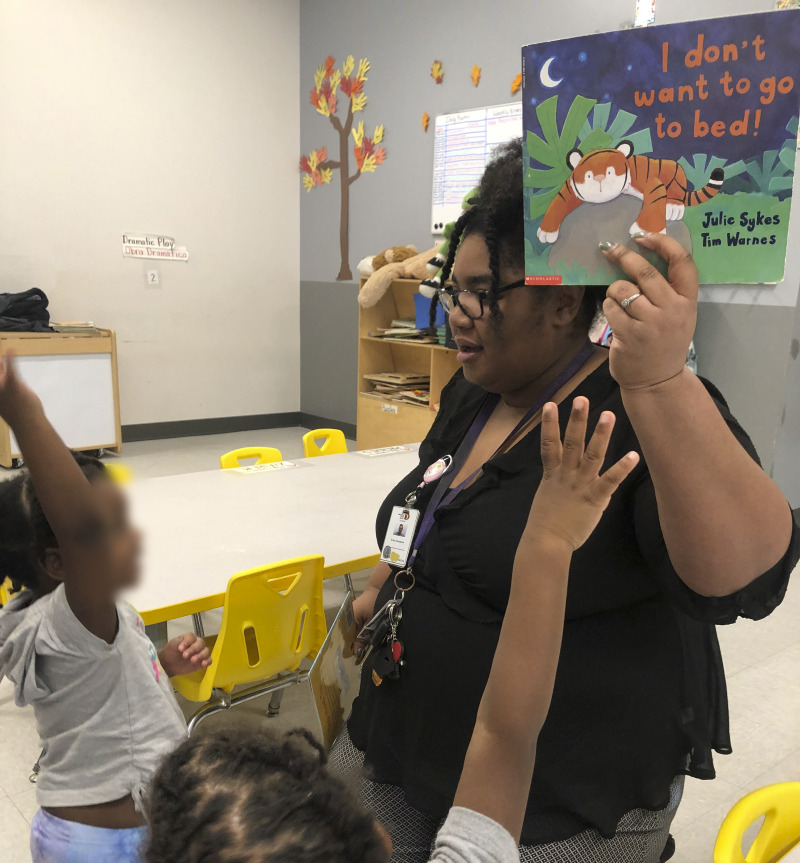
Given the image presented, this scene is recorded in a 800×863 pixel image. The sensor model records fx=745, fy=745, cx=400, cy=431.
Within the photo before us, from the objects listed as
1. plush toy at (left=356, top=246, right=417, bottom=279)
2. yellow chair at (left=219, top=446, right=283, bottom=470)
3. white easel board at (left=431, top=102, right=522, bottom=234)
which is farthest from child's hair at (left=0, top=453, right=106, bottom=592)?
plush toy at (left=356, top=246, right=417, bottom=279)

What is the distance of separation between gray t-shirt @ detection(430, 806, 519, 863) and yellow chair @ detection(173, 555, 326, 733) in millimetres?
1088

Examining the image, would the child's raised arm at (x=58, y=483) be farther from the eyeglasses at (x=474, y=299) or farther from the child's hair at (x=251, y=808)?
the eyeglasses at (x=474, y=299)

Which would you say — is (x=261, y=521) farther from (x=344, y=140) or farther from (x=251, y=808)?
(x=344, y=140)

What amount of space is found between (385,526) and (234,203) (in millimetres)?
5896

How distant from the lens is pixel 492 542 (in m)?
0.94

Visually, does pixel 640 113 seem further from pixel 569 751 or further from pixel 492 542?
pixel 569 751

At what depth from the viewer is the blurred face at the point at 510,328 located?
0.98m

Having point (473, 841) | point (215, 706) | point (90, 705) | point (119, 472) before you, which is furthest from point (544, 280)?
point (215, 706)

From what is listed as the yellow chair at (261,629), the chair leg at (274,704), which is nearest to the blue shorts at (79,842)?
the yellow chair at (261,629)

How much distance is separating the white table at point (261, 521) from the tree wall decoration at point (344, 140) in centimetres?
384

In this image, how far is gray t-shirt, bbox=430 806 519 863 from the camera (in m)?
0.67

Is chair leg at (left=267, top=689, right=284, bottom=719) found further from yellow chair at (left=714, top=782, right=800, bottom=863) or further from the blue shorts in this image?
yellow chair at (left=714, top=782, right=800, bottom=863)

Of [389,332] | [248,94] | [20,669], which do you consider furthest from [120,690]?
[248,94]

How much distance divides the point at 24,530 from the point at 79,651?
0.29m
